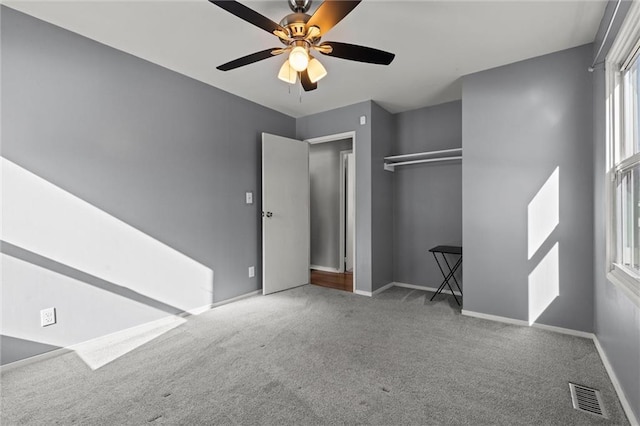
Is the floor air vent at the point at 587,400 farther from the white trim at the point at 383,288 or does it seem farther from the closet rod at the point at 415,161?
the closet rod at the point at 415,161

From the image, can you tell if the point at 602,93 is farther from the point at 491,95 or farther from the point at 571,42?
the point at 491,95

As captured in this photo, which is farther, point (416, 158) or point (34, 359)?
point (416, 158)

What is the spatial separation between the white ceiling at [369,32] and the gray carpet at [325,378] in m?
2.53

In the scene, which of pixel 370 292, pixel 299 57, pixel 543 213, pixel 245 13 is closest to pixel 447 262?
pixel 370 292

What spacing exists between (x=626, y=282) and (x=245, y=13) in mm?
2640

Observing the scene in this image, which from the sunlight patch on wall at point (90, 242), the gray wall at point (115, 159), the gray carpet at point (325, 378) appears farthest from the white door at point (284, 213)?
the gray carpet at point (325, 378)

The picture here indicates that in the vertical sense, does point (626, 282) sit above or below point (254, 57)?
below

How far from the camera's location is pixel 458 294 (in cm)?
388

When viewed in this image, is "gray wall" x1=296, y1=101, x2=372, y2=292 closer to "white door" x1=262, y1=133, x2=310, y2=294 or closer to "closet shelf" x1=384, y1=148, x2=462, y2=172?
"closet shelf" x1=384, y1=148, x2=462, y2=172

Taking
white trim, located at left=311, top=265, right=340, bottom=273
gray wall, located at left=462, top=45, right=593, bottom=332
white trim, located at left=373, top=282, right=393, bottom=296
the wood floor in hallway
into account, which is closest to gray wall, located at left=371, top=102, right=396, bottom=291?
white trim, located at left=373, top=282, right=393, bottom=296

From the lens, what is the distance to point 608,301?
2072 millimetres

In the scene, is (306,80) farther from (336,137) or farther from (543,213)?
(543,213)

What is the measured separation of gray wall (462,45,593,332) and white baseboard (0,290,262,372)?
9.98 feet

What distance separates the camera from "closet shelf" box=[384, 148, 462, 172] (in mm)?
3773
